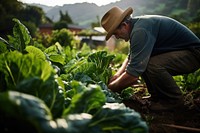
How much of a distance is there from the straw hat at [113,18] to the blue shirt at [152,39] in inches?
5.3

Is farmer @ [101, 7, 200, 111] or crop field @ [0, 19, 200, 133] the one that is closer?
crop field @ [0, 19, 200, 133]

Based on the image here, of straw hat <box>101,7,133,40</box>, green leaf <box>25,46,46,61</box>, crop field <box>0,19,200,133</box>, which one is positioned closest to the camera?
crop field <box>0,19,200,133</box>

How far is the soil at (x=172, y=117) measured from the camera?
2.70 metres

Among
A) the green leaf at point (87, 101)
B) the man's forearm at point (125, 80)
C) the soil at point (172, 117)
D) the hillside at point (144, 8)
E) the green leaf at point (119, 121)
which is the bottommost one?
the hillside at point (144, 8)

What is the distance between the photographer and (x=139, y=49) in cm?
310

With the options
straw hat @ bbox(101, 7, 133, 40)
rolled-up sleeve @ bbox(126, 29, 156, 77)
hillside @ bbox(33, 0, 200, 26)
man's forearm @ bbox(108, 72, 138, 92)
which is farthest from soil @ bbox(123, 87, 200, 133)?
hillside @ bbox(33, 0, 200, 26)

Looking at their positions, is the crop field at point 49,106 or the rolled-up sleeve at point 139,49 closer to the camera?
the crop field at point 49,106

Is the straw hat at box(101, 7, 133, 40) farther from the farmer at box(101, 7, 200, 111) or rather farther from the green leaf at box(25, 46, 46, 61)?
the green leaf at box(25, 46, 46, 61)

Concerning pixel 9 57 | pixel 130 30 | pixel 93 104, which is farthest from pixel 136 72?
pixel 9 57

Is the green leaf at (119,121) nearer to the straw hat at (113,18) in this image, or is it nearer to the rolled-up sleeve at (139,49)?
the rolled-up sleeve at (139,49)

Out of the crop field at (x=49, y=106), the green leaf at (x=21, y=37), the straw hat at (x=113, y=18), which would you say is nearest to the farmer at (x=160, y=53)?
the straw hat at (x=113, y=18)

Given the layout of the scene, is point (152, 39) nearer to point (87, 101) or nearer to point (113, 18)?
point (113, 18)

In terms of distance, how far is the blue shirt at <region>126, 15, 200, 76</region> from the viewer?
3107 millimetres

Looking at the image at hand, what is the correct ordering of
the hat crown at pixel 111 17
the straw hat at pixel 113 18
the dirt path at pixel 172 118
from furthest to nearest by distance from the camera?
the hat crown at pixel 111 17, the straw hat at pixel 113 18, the dirt path at pixel 172 118
